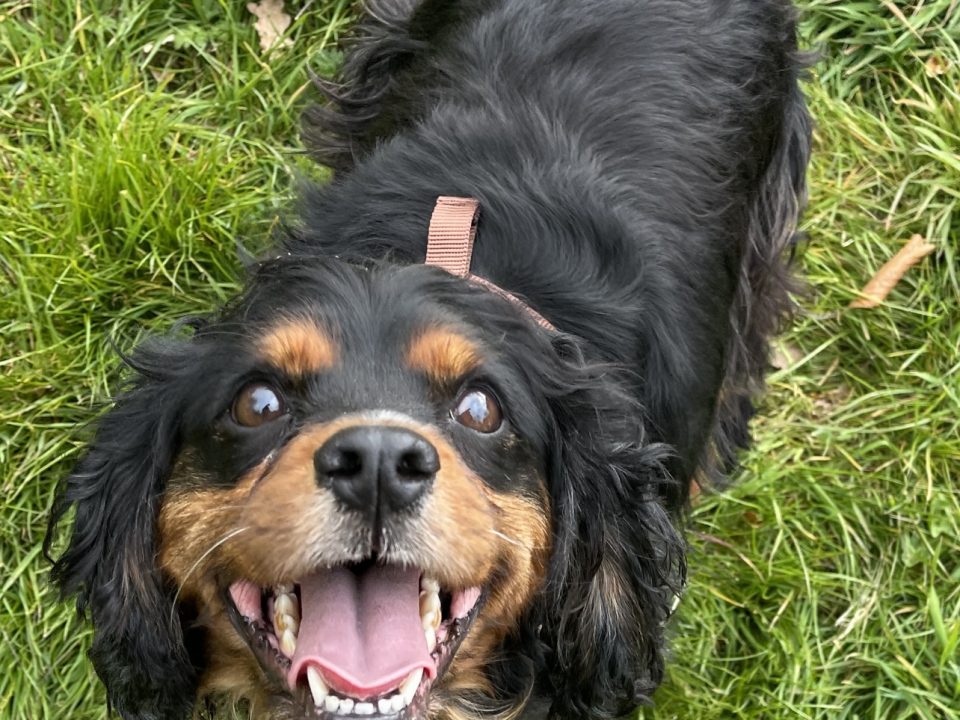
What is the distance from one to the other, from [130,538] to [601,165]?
179 cm

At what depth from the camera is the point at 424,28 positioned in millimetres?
4441

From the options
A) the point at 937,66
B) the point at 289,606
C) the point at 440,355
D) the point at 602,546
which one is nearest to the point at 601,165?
the point at 440,355

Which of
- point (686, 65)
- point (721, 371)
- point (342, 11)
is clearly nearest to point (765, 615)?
point (721, 371)

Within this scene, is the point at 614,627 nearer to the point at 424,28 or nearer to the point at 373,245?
the point at 373,245

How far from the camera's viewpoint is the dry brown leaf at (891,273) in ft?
17.0

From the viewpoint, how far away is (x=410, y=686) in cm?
276

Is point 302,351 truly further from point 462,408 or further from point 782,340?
point 782,340

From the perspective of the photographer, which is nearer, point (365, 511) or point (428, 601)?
Result: point (365, 511)

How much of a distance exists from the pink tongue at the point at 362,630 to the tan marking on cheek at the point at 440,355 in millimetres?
477

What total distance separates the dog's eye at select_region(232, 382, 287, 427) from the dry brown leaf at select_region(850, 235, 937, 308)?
10.6 ft

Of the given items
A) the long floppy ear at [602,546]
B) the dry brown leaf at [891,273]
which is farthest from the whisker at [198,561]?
the dry brown leaf at [891,273]

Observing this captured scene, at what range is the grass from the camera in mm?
4438

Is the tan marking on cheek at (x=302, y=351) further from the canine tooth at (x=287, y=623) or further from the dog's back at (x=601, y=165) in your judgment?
the dog's back at (x=601, y=165)

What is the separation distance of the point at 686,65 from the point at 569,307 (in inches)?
42.0
